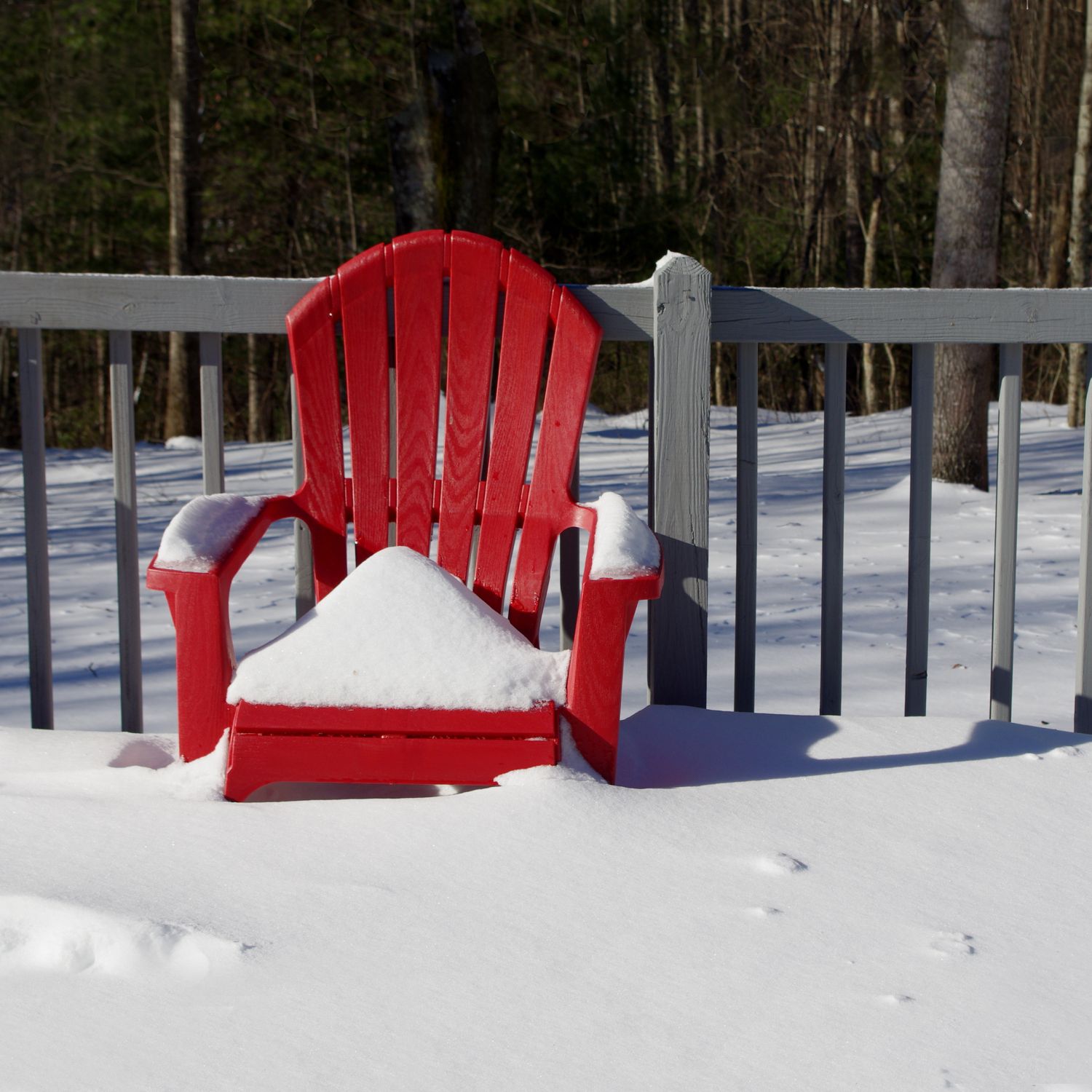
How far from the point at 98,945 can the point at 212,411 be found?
120 centimetres

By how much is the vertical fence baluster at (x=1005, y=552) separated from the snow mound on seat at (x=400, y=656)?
0.98 metres

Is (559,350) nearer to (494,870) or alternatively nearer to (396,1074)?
(494,870)

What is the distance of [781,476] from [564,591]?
4.94 meters

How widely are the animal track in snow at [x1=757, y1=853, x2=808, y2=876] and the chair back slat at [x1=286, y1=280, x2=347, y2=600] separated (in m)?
1.05

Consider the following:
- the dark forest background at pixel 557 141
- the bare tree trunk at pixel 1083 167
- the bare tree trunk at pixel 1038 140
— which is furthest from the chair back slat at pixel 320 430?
the bare tree trunk at pixel 1038 140

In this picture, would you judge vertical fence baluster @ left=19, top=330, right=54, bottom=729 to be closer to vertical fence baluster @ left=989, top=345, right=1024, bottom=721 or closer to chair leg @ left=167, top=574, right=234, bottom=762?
chair leg @ left=167, top=574, right=234, bottom=762

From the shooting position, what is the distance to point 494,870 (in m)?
1.48

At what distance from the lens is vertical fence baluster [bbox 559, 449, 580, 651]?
7.49 feet

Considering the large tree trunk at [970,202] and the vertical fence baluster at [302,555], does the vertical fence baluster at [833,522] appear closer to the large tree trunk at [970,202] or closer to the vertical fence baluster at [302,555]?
the vertical fence baluster at [302,555]

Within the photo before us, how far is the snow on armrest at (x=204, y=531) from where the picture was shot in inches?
69.9

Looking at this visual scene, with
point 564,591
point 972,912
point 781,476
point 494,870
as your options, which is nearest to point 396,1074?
point 494,870

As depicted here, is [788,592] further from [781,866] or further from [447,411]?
[781,866]

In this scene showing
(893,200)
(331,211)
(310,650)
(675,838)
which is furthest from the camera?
(893,200)

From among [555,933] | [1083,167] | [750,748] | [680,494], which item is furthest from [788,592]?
[1083,167]
